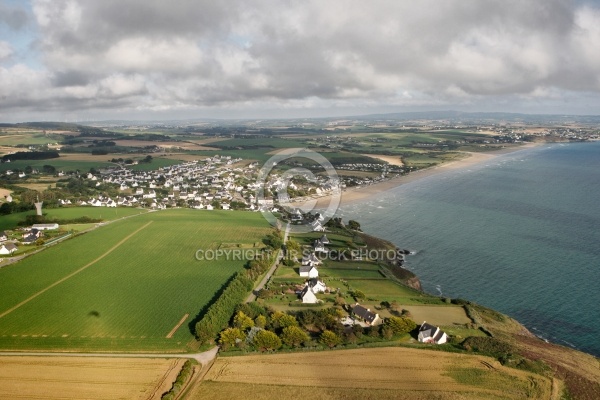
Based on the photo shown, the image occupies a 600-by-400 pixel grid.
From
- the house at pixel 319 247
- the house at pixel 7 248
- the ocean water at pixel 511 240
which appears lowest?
the ocean water at pixel 511 240

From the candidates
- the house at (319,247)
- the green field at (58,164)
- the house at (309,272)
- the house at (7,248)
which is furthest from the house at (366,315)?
the green field at (58,164)

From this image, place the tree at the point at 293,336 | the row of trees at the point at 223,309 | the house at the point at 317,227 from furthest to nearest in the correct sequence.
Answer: the house at the point at 317,227
the row of trees at the point at 223,309
the tree at the point at 293,336

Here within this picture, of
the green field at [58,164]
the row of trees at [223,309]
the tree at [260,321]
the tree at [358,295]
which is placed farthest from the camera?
the green field at [58,164]

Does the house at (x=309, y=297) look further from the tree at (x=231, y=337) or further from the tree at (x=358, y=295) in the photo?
the tree at (x=231, y=337)

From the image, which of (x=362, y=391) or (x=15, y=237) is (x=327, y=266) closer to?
(x=362, y=391)

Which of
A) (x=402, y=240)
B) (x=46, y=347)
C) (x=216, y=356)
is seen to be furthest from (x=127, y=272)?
(x=402, y=240)

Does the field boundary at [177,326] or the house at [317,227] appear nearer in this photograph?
the field boundary at [177,326]
